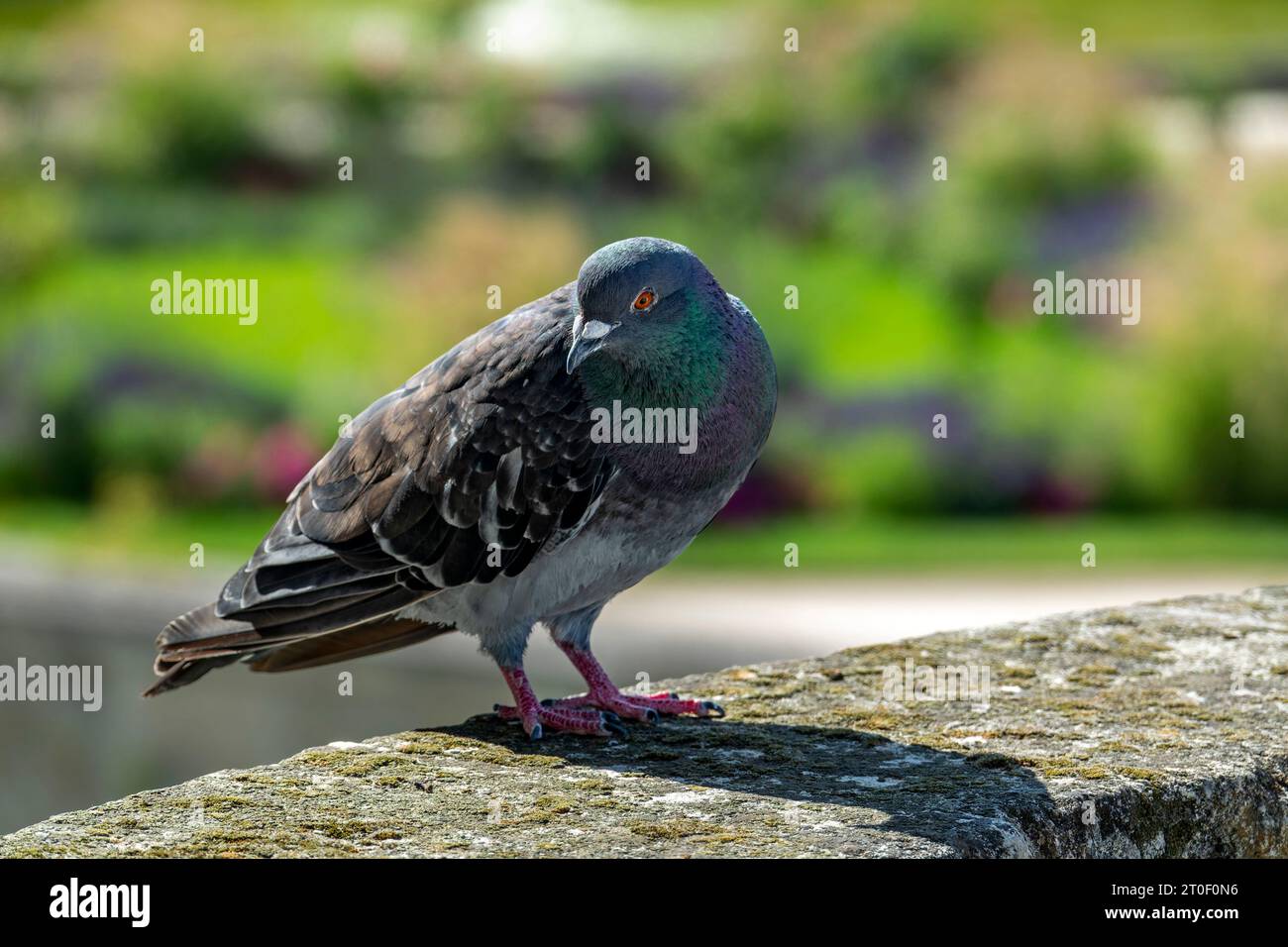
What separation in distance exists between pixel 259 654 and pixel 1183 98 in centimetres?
2750

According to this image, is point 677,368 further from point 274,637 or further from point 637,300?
point 274,637

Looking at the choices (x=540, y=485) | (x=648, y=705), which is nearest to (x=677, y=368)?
(x=540, y=485)

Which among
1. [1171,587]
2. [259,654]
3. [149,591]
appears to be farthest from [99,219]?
[259,654]

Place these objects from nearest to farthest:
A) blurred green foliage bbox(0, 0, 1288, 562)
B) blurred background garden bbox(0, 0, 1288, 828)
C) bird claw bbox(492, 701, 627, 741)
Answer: bird claw bbox(492, 701, 627, 741)
blurred background garden bbox(0, 0, 1288, 828)
blurred green foliage bbox(0, 0, 1288, 562)

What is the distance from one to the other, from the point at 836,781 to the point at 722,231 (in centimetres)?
2040

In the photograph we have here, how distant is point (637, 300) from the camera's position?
4.15 meters

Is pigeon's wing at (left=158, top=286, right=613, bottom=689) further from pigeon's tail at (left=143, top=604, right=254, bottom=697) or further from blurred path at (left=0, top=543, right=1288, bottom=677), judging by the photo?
blurred path at (left=0, top=543, right=1288, bottom=677)

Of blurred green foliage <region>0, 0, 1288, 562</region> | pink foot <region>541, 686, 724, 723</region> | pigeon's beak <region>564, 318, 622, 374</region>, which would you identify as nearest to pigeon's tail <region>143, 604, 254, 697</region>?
pink foot <region>541, 686, 724, 723</region>

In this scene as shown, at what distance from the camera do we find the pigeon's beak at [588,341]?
410cm

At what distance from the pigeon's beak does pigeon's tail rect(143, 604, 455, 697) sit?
0.90 m

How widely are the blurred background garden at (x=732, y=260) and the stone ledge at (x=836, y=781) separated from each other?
9071mm

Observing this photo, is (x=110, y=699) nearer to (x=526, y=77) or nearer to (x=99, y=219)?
(x=99, y=219)

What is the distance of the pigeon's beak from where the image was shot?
4102mm
